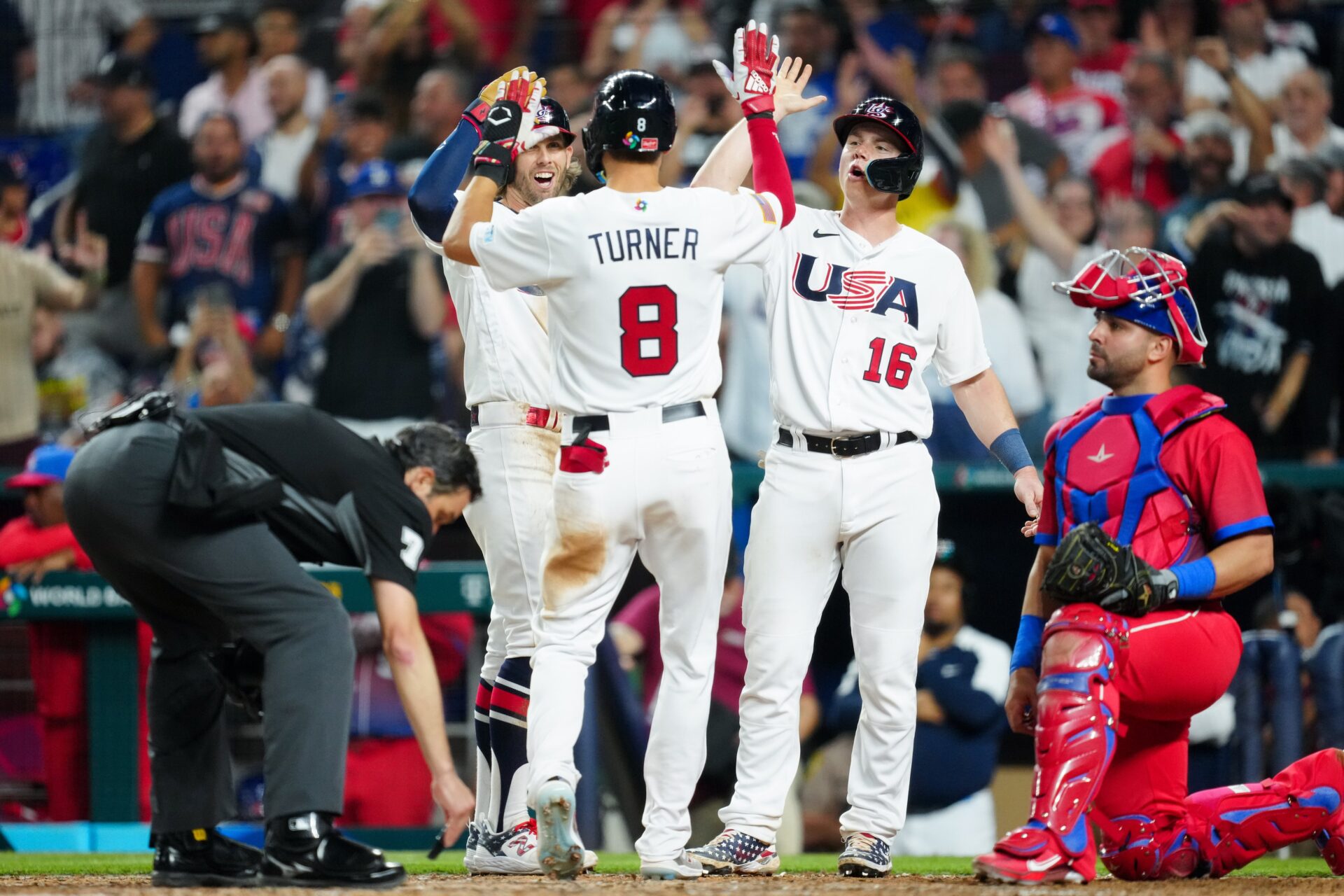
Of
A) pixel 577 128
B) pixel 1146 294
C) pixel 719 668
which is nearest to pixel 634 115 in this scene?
pixel 1146 294

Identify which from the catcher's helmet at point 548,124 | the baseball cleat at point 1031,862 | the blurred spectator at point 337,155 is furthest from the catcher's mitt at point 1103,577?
the blurred spectator at point 337,155

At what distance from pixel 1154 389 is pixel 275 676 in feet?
7.17

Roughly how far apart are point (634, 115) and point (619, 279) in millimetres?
411

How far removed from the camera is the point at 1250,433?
7.51 m

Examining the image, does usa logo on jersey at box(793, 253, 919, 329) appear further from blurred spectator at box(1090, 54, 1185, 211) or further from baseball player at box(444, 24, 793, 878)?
blurred spectator at box(1090, 54, 1185, 211)

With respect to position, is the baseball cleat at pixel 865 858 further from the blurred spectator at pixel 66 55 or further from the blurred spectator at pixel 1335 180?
the blurred spectator at pixel 66 55

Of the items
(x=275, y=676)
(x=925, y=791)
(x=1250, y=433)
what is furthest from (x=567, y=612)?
(x=1250, y=433)

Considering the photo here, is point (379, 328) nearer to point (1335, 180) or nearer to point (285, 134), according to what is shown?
point (285, 134)

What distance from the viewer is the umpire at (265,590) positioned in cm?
348

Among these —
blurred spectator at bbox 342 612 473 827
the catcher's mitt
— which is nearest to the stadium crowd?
blurred spectator at bbox 342 612 473 827

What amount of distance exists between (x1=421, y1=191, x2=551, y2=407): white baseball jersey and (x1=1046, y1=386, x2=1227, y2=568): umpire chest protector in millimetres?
1480

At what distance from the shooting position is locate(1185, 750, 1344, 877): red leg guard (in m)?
3.68

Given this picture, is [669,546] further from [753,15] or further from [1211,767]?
[753,15]

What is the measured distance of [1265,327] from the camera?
7633 millimetres
